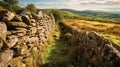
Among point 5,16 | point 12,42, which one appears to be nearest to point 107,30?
point 5,16

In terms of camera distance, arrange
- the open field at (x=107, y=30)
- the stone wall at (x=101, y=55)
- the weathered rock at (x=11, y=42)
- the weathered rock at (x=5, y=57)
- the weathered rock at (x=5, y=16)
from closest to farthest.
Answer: the weathered rock at (x=5, y=57) → the weathered rock at (x=11, y=42) → the stone wall at (x=101, y=55) → the weathered rock at (x=5, y=16) → the open field at (x=107, y=30)

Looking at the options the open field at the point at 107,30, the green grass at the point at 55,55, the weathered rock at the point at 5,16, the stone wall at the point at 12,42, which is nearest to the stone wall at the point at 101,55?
the green grass at the point at 55,55

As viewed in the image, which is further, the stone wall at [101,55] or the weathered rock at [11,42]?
the stone wall at [101,55]

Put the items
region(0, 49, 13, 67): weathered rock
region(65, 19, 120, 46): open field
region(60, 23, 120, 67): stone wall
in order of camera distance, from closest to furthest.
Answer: region(0, 49, 13, 67): weathered rock, region(60, 23, 120, 67): stone wall, region(65, 19, 120, 46): open field

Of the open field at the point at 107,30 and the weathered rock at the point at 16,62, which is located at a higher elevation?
the weathered rock at the point at 16,62

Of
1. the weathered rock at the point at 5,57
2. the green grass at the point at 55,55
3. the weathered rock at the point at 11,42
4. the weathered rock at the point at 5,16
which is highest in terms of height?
the weathered rock at the point at 5,16

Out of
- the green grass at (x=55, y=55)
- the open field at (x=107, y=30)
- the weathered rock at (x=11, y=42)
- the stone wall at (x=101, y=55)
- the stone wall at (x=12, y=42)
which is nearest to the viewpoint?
the stone wall at (x=12, y=42)

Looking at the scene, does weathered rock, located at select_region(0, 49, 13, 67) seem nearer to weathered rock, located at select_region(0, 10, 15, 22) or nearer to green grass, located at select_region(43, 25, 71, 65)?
weathered rock, located at select_region(0, 10, 15, 22)

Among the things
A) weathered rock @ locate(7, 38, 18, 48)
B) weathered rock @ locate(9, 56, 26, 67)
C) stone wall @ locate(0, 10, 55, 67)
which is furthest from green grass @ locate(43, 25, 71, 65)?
weathered rock @ locate(7, 38, 18, 48)

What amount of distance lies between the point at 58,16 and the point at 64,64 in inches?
3699

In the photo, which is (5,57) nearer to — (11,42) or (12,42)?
(11,42)

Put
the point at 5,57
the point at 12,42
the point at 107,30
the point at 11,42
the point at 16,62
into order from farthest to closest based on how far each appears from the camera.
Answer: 1. the point at 107,30
2. the point at 16,62
3. the point at 12,42
4. the point at 11,42
5. the point at 5,57

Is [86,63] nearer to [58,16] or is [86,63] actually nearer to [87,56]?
[87,56]

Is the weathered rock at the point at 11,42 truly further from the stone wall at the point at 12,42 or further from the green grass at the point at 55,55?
the green grass at the point at 55,55
